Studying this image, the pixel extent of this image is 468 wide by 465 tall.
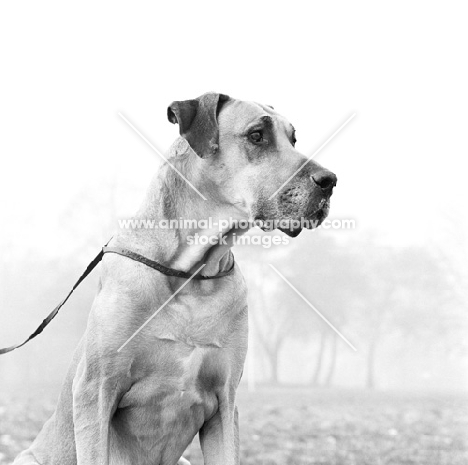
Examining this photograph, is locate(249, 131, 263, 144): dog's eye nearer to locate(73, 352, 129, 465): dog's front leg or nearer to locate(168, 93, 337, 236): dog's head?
locate(168, 93, 337, 236): dog's head

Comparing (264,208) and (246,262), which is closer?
(264,208)

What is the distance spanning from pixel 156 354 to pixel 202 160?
3.10ft

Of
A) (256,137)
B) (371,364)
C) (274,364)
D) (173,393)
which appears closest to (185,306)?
(173,393)

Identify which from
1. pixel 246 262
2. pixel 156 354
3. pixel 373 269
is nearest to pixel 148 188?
pixel 156 354

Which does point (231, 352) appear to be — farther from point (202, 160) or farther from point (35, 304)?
point (35, 304)

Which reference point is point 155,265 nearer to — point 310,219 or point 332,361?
point 310,219

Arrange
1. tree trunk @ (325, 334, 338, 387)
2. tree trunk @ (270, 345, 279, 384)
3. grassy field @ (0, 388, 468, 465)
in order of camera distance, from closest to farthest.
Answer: grassy field @ (0, 388, 468, 465) → tree trunk @ (270, 345, 279, 384) → tree trunk @ (325, 334, 338, 387)

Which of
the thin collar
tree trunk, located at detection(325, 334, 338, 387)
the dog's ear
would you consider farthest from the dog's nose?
tree trunk, located at detection(325, 334, 338, 387)

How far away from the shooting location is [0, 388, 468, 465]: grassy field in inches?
264

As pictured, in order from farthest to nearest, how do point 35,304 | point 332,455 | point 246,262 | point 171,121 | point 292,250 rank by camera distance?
point 292,250 < point 246,262 < point 35,304 < point 332,455 < point 171,121

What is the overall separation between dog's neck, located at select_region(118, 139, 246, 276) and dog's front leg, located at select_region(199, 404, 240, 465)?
70cm

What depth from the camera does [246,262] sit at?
16812 mm

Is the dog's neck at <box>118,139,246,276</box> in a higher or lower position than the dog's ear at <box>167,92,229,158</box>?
lower

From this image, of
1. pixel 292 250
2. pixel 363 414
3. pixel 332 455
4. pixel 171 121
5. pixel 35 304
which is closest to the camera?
pixel 171 121
